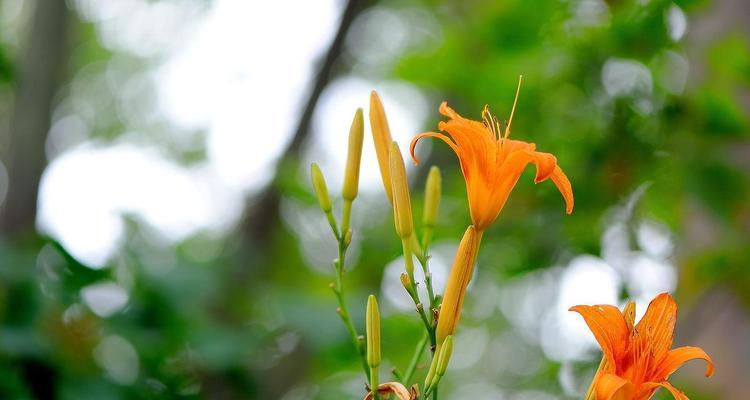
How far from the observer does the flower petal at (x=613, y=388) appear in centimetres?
93

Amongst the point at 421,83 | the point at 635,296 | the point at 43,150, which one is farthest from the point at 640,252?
the point at 43,150

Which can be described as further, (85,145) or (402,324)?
(85,145)

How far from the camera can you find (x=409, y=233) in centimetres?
119

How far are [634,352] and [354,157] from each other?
0.53 m

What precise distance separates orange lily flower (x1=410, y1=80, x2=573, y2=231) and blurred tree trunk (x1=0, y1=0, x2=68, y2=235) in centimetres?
217

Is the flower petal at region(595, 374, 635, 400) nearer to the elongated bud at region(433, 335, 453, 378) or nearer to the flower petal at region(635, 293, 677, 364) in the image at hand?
the flower petal at region(635, 293, 677, 364)

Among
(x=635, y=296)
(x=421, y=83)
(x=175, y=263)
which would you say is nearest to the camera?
(x=635, y=296)

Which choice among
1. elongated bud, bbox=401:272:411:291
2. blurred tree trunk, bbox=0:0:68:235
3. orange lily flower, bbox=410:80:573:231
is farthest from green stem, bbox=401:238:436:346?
blurred tree trunk, bbox=0:0:68:235

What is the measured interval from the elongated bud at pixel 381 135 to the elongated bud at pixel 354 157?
29 mm

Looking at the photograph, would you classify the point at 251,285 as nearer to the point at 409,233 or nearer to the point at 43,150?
the point at 43,150

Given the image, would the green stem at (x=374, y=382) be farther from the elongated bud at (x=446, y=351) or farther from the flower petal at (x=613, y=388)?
the flower petal at (x=613, y=388)

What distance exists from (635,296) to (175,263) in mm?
1401

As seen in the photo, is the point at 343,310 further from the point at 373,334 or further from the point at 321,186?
the point at 321,186

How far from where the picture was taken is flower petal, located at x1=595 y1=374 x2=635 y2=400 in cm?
93
